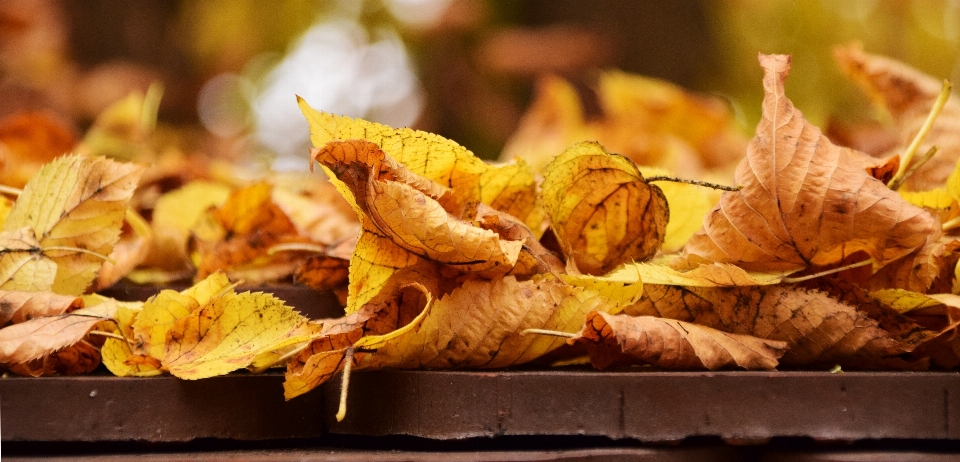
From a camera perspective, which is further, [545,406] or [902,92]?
[902,92]

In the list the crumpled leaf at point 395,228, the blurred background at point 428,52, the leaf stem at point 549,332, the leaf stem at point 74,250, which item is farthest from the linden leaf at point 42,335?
the blurred background at point 428,52

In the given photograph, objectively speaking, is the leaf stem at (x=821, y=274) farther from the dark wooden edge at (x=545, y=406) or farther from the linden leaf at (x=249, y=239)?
the linden leaf at (x=249, y=239)

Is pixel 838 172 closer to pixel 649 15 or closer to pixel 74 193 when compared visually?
pixel 74 193

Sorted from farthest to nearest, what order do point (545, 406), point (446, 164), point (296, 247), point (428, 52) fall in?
point (428, 52) < point (296, 247) < point (446, 164) < point (545, 406)

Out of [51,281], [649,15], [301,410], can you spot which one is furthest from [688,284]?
[649,15]

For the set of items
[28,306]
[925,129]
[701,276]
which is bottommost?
[28,306]

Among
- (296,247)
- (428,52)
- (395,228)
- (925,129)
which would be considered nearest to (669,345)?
(395,228)

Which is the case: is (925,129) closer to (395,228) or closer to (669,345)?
(669,345)

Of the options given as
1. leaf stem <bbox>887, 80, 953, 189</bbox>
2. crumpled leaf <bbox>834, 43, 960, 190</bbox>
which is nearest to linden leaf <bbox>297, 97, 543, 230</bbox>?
leaf stem <bbox>887, 80, 953, 189</bbox>

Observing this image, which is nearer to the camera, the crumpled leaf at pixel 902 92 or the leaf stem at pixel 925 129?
the leaf stem at pixel 925 129
